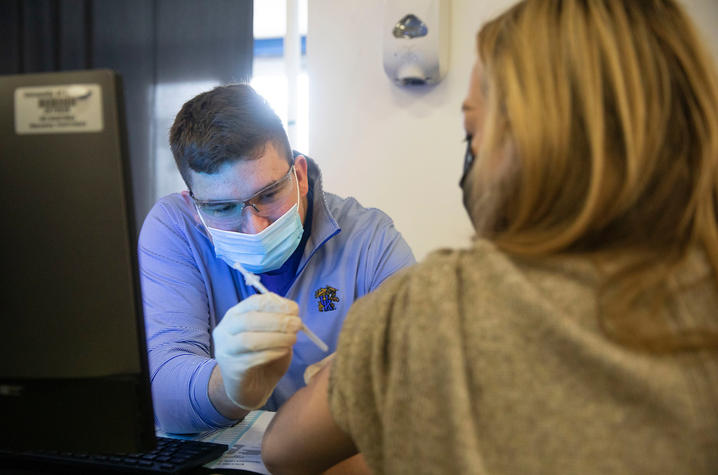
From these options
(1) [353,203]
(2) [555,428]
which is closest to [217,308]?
(1) [353,203]

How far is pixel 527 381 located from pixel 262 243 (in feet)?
3.18

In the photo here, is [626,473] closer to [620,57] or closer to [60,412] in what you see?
[620,57]

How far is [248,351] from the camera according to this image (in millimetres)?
972

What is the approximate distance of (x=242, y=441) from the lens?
106 centimetres

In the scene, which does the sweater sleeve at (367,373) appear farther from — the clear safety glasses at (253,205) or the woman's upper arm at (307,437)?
the clear safety glasses at (253,205)

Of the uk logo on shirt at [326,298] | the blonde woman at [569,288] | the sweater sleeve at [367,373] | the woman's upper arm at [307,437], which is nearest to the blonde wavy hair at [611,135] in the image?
the blonde woman at [569,288]

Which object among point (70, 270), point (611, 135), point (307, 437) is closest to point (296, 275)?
point (307, 437)

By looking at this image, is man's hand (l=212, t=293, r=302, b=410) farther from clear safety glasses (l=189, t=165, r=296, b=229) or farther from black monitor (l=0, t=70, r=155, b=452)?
clear safety glasses (l=189, t=165, r=296, b=229)

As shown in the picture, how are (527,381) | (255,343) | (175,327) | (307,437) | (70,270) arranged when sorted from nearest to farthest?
(527,381) → (70,270) → (307,437) → (255,343) → (175,327)

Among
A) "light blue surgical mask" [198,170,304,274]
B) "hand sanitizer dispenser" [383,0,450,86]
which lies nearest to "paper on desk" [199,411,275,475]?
"light blue surgical mask" [198,170,304,274]

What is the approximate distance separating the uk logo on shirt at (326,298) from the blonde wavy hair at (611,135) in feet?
2.87

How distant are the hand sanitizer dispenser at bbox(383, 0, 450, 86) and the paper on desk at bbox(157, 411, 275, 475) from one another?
135 centimetres

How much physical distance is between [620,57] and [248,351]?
67 cm

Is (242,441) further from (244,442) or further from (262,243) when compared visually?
(262,243)
